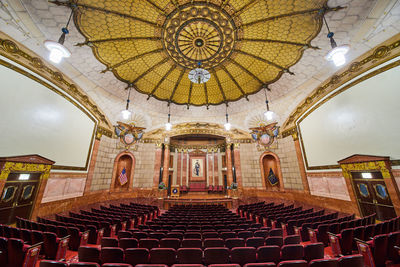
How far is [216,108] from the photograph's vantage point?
1431 cm

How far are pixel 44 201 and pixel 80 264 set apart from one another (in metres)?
8.88

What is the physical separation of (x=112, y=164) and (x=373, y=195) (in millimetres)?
18344

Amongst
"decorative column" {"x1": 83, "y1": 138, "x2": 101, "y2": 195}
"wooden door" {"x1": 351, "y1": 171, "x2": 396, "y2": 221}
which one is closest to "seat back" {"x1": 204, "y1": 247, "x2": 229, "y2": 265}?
"wooden door" {"x1": 351, "y1": 171, "x2": 396, "y2": 221}

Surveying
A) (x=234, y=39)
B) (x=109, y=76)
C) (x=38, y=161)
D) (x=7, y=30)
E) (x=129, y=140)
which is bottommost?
(x=38, y=161)

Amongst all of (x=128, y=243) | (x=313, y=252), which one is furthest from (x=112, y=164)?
(x=313, y=252)

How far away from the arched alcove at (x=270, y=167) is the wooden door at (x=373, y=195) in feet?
19.6

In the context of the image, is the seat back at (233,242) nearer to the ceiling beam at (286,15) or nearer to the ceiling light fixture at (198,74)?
the ceiling light fixture at (198,74)

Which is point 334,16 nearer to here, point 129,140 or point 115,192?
point 129,140

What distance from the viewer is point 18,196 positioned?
675 centimetres

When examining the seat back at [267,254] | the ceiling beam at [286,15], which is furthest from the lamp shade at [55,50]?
the ceiling beam at [286,15]

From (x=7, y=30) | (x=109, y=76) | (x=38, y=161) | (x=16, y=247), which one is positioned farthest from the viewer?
(x=109, y=76)

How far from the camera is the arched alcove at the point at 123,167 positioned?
44.0ft

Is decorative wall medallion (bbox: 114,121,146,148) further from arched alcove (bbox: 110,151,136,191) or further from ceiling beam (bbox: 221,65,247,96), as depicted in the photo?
ceiling beam (bbox: 221,65,247,96)

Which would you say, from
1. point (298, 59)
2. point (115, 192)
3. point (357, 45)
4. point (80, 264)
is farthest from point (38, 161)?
point (357, 45)
